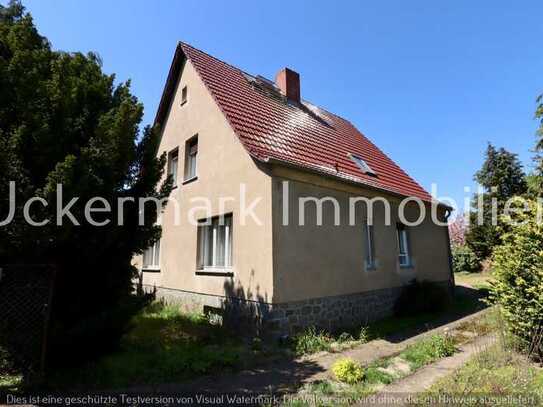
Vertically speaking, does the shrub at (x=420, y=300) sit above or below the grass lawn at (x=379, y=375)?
above

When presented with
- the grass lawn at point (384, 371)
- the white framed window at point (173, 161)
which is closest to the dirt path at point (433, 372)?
the grass lawn at point (384, 371)

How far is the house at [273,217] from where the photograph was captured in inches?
292

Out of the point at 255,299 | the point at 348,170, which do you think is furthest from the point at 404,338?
the point at 348,170

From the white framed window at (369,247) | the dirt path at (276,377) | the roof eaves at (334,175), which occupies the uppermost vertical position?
the roof eaves at (334,175)

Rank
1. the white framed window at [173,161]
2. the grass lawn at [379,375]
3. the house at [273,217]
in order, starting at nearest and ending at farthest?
the grass lawn at [379,375]
the house at [273,217]
the white framed window at [173,161]

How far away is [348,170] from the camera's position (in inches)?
380

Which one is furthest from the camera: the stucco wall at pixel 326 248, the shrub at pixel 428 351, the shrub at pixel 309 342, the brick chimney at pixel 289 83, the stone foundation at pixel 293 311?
the brick chimney at pixel 289 83

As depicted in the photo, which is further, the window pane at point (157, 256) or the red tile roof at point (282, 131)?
the window pane at point (157, 256)

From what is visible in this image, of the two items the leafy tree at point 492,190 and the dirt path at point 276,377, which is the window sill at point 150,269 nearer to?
the dirt path at point 276,377

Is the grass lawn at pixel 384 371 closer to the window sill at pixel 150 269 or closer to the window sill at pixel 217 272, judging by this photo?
the window sill at pixel 217 272

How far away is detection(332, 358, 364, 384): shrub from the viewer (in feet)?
16.0

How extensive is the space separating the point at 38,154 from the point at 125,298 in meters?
2.73

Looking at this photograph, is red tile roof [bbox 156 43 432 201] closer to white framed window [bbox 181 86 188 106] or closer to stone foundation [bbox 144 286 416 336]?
white framed window [bbox 181 86 188 106]

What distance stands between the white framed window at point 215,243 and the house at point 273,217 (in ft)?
0.09
